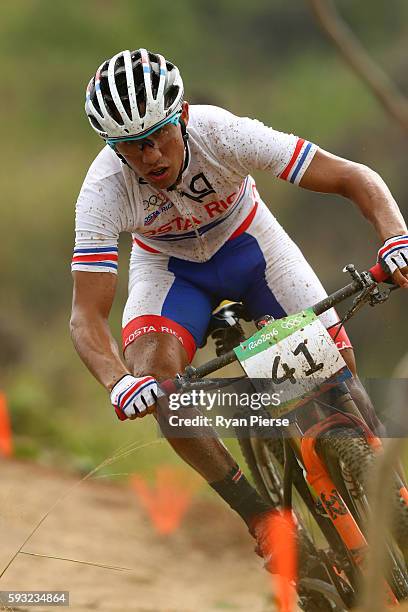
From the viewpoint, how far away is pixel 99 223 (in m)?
5.27

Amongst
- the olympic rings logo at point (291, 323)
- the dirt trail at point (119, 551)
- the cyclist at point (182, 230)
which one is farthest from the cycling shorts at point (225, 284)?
the dirt trail at point (119, 551)

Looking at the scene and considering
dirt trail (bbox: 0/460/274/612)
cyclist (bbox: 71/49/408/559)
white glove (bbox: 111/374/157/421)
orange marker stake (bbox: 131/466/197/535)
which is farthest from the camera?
orange marker stake (bbox: 131/466/197/535)

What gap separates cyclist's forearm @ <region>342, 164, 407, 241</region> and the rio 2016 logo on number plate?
57 centimetres

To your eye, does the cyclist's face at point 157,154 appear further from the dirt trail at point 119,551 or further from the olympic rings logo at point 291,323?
the dirt trail at point 119,551

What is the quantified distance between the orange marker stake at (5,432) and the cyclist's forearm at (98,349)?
209 inches

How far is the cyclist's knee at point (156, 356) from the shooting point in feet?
17.4

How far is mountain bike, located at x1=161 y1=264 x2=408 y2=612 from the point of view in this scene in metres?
4.62

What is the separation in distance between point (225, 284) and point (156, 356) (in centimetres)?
63

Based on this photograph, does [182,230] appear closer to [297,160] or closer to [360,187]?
[297,160]

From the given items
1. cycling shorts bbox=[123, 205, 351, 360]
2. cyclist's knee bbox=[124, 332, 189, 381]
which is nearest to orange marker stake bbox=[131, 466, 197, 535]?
cycling shorts bbox=[123, 205, 351, 360]

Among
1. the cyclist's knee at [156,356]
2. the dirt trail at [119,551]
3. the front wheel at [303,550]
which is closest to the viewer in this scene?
the front wheel at [303,550]

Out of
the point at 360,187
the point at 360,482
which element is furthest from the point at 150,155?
the point at 360,482

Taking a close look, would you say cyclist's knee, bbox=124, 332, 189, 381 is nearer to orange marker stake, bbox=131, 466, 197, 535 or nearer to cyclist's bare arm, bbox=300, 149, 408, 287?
cyclist's bare arm, bbox=300, 149, 408, 287

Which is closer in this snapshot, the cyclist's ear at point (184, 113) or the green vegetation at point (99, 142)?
the cyclist's ear at point (184, 113)
